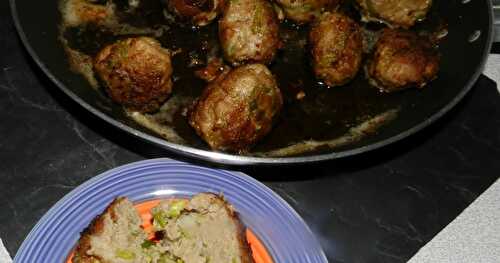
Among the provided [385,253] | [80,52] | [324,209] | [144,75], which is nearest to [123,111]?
[144,75]

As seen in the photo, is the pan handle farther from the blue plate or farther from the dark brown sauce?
the blue plate

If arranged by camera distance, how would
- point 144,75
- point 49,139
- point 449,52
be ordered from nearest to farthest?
point 144,75, point 49,139, point 449,52

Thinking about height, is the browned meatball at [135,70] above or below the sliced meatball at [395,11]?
below

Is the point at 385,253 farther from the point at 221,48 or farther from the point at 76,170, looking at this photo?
the point at 76,170

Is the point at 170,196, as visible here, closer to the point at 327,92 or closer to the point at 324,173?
the point at 324,173

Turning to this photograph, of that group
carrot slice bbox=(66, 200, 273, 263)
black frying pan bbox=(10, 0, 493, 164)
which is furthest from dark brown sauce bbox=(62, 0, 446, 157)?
carrot slice bbox=(66, 200, 273, 263)

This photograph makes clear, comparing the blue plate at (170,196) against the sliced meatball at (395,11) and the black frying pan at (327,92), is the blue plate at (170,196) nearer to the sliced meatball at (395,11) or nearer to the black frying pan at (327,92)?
the black frying pan at (327,92)

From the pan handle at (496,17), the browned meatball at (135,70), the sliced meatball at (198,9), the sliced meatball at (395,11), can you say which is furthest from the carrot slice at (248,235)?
the pan handle at (496,17)


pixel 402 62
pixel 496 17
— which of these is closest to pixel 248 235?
pixel 402 62
